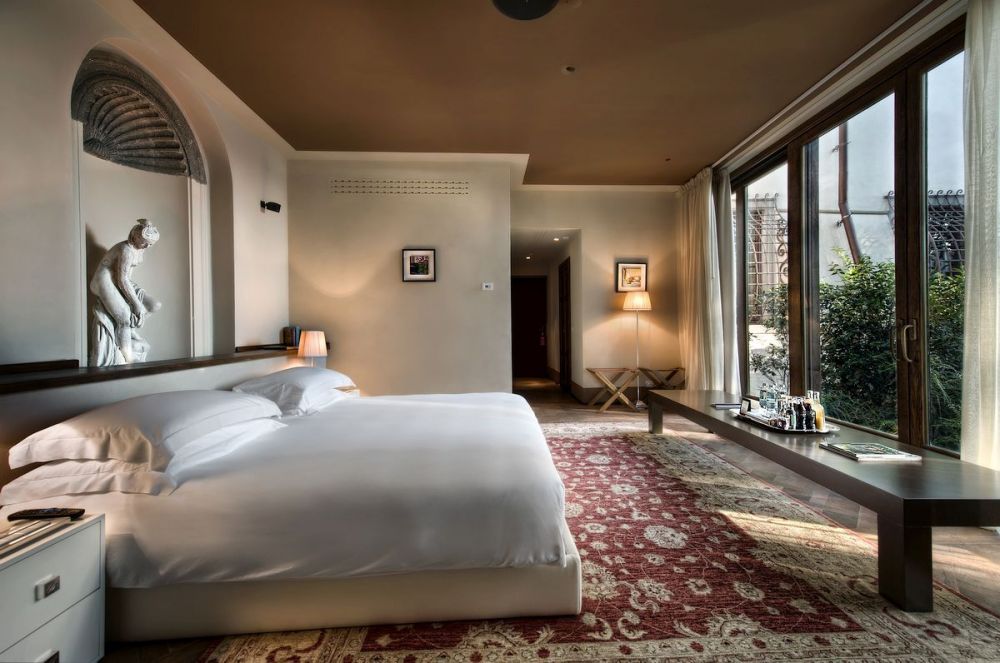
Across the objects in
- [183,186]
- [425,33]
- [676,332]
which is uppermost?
[425,33]

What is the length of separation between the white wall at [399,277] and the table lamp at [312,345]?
0.53 metres

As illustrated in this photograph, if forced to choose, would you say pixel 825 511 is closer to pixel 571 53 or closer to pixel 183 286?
pixel 571 53

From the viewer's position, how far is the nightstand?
43.3 inches

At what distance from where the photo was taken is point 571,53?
118 inches

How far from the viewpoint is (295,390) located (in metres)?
2.68

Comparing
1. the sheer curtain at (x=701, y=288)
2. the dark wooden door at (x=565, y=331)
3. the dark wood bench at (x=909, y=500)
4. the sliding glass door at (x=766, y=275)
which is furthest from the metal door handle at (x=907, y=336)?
the dark wooden door at (x=565, y=331)

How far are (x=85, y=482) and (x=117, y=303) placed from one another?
4.68ft

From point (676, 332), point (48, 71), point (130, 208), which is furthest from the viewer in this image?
point (676, 332)

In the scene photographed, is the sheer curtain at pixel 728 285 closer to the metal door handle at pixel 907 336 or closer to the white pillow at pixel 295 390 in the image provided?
the metal door handle at pixel 907 336

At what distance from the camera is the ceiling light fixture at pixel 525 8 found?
7.95 ft

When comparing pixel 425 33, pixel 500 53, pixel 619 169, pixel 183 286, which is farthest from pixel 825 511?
pixel 183 286

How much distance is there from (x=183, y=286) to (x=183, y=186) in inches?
31.4

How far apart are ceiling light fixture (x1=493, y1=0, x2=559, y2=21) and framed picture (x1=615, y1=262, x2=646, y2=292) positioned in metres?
3.87

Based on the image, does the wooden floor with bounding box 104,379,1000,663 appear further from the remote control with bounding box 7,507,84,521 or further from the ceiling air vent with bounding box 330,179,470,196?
the ceiling air vent with bounding box 330,179,470,196
